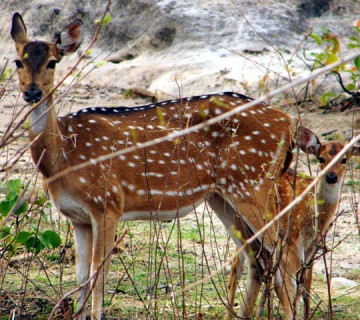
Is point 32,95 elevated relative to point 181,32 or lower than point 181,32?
lower

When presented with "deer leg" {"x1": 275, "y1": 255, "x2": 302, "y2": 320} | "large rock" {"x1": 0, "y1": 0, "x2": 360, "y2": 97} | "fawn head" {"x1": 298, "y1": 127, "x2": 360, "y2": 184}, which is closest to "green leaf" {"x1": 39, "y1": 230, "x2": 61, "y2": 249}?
"deer leg" {"x1": 275, "y1": 255, "x2": 302, "y2": 320}

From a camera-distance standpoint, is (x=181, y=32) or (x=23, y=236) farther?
(x=181, y=32)

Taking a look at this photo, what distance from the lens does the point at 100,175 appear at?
5.37 m

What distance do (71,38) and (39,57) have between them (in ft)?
1.21

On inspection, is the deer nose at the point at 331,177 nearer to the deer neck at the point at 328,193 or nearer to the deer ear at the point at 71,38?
the deer neck at the point at 328,193

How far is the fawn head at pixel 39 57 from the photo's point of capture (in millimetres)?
4993

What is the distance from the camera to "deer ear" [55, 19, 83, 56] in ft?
17.7

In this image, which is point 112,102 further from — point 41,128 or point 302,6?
point 41,128

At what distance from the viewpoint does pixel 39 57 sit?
5.15m

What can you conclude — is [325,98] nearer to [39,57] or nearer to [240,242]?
[240,242]

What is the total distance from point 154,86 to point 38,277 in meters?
6.07

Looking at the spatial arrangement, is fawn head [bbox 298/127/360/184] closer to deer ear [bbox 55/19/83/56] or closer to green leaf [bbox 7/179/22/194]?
deer ear [bbox 55/19/83/56]

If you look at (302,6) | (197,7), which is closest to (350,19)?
(302,6)

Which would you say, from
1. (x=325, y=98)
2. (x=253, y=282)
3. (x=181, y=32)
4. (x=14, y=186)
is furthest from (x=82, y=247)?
(x=181, y=32)
